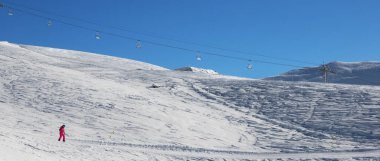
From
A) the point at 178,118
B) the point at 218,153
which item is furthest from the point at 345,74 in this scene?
the point at 218,153

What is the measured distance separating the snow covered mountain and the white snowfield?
112ft

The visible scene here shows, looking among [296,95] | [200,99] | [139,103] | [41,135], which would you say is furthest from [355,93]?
[41,135]

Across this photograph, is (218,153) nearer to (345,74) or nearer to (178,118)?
(178,118)

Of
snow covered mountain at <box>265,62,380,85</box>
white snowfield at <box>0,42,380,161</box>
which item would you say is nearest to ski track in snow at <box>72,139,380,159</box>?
white snowfield at <box>0,42,380,161</box>

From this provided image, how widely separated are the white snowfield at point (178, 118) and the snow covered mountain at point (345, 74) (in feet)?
112

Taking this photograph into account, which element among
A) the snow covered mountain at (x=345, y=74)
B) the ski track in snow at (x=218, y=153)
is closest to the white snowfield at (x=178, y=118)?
the ski track in snow at (x=218, y=153)

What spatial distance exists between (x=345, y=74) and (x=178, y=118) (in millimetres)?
61338

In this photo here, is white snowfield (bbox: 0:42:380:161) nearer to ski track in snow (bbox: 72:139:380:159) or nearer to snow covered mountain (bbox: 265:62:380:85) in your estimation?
ski track in snow (bbox: 72:139:380:159)

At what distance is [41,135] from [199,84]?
31.5 m

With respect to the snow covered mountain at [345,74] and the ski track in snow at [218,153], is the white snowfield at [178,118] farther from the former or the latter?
the snow covered mountain at [345,74]

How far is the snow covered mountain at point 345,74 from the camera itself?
91938mm

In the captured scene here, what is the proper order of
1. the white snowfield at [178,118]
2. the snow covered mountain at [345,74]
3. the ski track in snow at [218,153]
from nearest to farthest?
the white snowfield at [178,118], the ski track in snow at [218,153], the snow covered mountain at [345,74]

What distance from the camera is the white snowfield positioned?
30719 mm

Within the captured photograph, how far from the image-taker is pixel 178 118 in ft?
139
